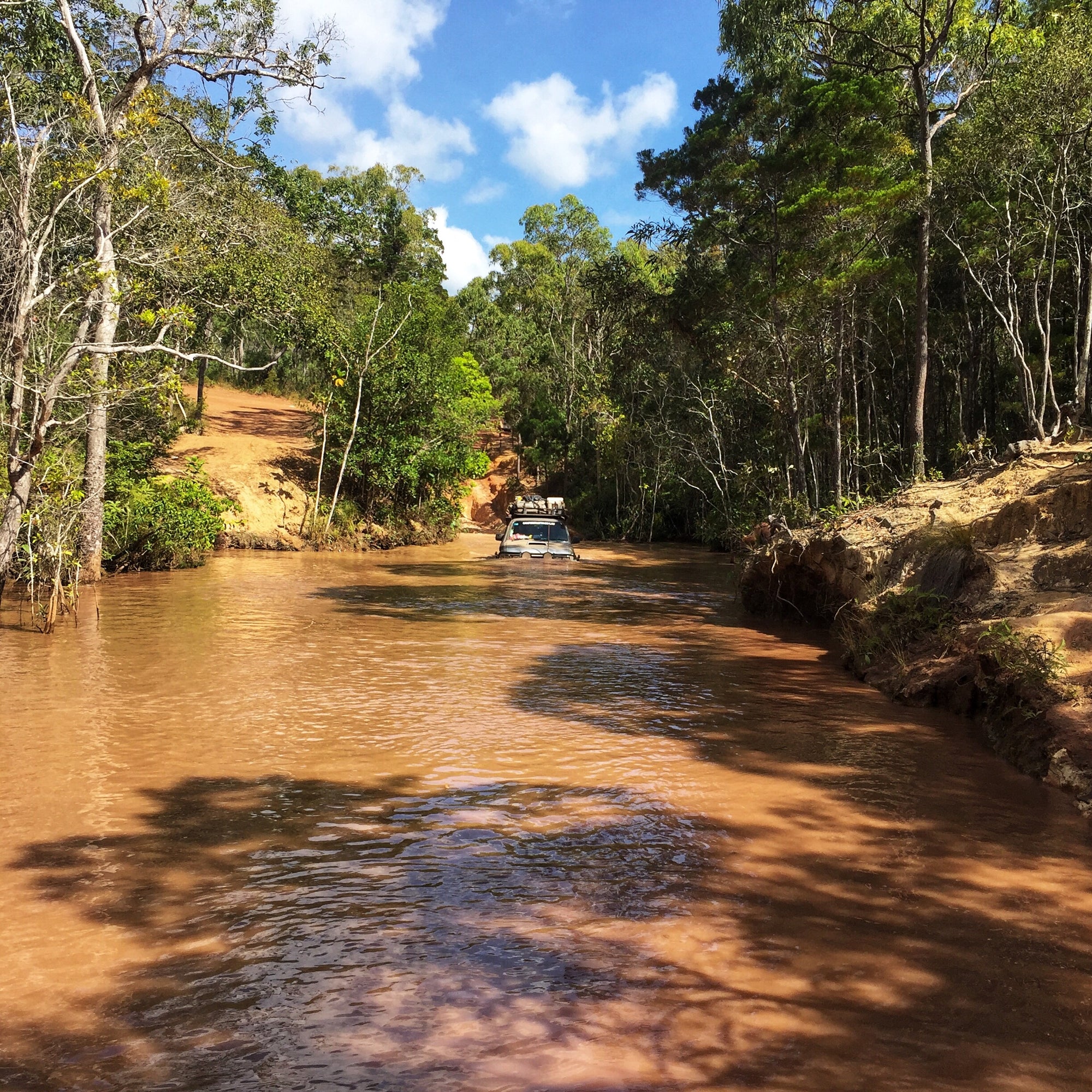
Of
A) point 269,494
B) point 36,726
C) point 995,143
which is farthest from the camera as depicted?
point 269,494

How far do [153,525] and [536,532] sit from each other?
869 cm

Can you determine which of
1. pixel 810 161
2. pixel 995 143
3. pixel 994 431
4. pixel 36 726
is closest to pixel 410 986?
pixel 36 726

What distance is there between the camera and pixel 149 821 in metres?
5.40

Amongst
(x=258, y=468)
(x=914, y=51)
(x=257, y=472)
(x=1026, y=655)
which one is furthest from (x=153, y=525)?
(x=914, y=51)

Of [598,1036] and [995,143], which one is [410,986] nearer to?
[598,1036]

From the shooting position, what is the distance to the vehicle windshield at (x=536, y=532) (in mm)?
22234

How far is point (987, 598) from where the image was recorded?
897 cm

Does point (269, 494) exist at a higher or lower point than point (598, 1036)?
higher

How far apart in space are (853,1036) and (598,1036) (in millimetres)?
937

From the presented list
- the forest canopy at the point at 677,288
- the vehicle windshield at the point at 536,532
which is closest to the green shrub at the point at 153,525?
the forest canopy at the point at 677,288

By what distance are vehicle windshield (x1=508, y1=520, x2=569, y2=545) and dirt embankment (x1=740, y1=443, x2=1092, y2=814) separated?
29.0 feet

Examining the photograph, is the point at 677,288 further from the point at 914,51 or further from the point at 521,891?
the point at 521,891

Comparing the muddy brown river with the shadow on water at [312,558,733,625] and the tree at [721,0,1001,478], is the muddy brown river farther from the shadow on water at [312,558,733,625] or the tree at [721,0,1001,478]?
the tree at [721,0,1001,478]

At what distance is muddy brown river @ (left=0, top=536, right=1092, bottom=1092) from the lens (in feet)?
10.6
